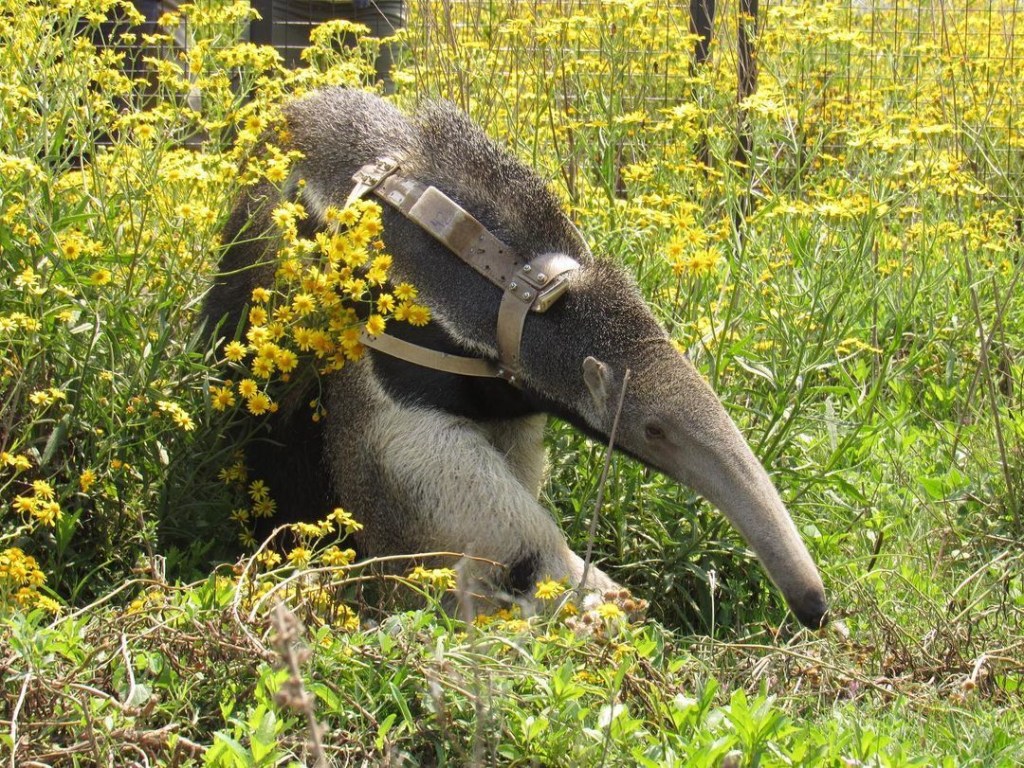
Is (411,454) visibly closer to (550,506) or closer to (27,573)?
(550,506)

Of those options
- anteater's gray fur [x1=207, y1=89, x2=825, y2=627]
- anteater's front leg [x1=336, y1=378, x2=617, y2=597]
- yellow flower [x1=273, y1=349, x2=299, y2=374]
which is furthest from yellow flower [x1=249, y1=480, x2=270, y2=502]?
yellow flower [x1=273, y1=349, x2=299, y2=374]

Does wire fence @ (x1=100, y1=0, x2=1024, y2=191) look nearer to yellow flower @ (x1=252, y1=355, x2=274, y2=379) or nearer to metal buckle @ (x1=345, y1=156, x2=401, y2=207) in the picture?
metal buckle @ (x1=345, y1=156, x2=401, y2=207)

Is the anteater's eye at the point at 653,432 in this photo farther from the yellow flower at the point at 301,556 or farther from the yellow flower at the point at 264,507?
the yellow flower at the point at 264,507

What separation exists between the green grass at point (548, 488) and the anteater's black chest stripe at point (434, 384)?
0.51 meters

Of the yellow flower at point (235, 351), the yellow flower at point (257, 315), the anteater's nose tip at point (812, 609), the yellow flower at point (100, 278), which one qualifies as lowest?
the anteater's nose tip at point (812, 609)

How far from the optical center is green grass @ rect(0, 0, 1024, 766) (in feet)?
10.2

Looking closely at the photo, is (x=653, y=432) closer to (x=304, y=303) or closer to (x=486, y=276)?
(x=486, y=276)

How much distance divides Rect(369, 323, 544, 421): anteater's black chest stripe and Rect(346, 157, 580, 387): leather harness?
0.10 ft

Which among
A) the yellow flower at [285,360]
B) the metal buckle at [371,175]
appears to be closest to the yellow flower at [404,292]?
the yellow flower at [285,360]

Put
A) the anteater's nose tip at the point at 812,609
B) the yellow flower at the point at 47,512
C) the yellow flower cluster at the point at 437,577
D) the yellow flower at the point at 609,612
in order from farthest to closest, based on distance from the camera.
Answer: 1. the anteater's nose tip at the point at 812,609
2. the yellow flower at the point at 47,512
3. the yellow flower cluster at the point at 437,577
4. the yellow flower at the point at 609,612

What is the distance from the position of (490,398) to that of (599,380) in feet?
1.48

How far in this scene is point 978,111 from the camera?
677cm

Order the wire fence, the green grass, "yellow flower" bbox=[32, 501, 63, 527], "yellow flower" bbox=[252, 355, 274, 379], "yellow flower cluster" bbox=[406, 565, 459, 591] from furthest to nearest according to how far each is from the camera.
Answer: the wire fence
"yellow flower" bbox=[252, 355, 274, 379]
"yellow flower" bbox=[32, 501, 63, 527]
"yellow flower cluster" bbox=[406, 565, 459, 591]
the green grass

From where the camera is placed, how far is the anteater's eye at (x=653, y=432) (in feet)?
14.3
